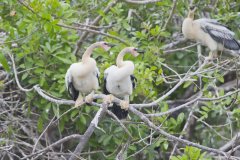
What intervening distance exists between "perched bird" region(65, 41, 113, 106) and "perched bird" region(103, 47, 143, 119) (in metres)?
0.11

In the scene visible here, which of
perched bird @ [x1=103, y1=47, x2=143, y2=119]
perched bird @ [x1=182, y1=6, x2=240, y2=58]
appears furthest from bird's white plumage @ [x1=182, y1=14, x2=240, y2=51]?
perched bird @ [x1=103, y1=47, x2=143, y2=119]

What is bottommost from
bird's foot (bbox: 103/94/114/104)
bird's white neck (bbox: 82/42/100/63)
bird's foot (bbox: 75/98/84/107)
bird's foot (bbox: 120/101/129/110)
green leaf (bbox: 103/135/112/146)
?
green leaf (bbox: 103/135/112/146)

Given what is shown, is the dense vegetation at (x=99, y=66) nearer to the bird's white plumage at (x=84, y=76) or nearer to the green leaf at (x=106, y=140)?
the green leaf at (x=106, y=140)

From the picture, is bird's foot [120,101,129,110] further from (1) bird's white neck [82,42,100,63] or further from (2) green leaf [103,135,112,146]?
(2) green leaf [103,135,112,146]

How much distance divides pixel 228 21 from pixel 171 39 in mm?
627

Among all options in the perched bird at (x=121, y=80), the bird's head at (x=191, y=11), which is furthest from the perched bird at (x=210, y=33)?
the perched bird at (x=121, y=80)

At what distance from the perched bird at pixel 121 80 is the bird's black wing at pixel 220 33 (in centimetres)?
138

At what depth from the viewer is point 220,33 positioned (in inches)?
231

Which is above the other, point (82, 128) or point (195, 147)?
point (195, 147)

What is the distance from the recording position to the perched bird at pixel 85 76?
460cm

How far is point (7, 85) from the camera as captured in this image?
19.2 ft

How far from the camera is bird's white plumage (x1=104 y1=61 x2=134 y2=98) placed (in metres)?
4.54

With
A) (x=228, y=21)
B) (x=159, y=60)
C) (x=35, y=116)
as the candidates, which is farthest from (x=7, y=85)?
(x=228, y=21)

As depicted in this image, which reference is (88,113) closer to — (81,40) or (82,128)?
(82,128)
